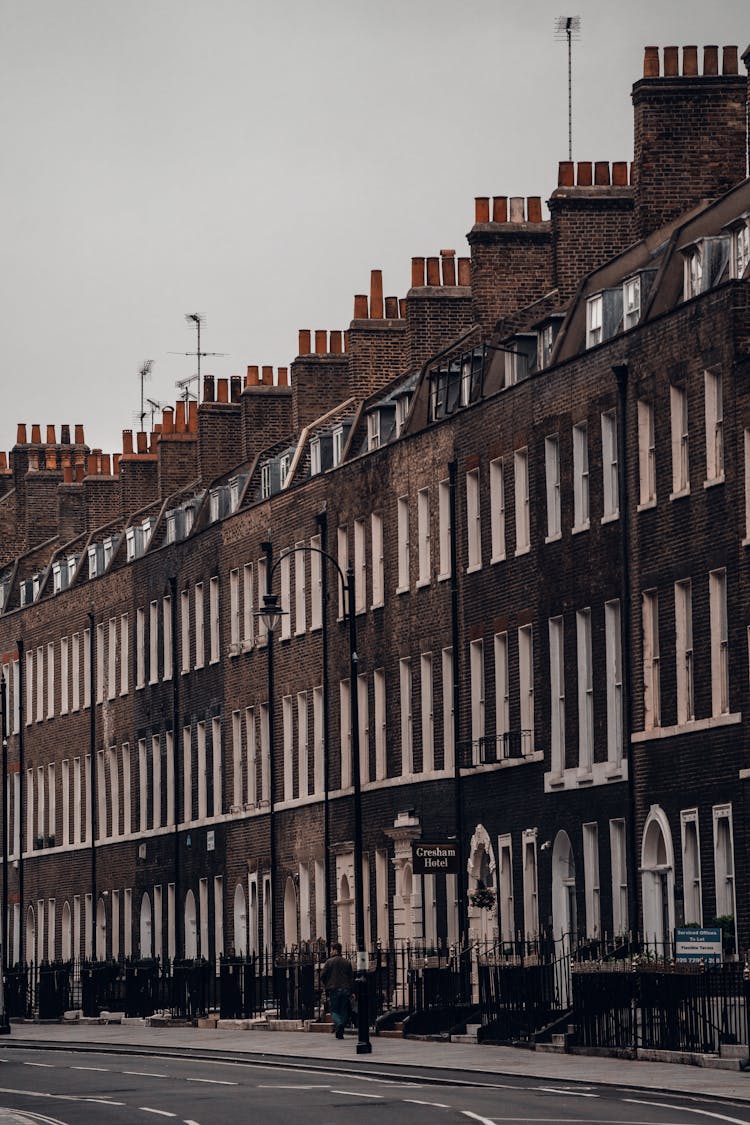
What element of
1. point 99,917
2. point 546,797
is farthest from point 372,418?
point 99,917

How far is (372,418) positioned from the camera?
226 ft

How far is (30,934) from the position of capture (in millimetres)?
97000

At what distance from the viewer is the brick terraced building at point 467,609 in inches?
1967

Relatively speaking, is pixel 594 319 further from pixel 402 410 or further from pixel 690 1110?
pixel 690 1110

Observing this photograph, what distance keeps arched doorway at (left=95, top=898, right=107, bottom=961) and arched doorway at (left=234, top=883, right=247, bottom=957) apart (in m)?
13.6

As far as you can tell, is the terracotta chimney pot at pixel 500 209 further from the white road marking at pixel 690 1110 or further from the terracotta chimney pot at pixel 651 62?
the white road marking at pixel 690 1110

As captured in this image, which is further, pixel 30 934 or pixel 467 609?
pixel 30 934

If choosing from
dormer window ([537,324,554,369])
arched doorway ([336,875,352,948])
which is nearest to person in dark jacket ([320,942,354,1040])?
arched doorway ([336,875,352,948])

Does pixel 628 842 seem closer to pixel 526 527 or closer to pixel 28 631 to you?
pixel 526 527

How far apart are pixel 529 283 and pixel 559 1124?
1399 inches

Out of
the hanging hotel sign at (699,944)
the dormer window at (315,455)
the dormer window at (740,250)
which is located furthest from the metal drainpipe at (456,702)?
the hanging hotel sign at (699,944)

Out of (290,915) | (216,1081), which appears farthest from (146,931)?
(216,1081)

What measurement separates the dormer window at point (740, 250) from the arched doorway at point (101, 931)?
44959 mm

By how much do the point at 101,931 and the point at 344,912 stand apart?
23.0 meters
